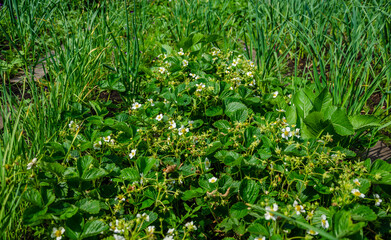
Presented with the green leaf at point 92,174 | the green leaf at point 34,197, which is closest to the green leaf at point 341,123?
the green leaf at point 92,174

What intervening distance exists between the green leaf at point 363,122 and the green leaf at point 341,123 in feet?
0.50

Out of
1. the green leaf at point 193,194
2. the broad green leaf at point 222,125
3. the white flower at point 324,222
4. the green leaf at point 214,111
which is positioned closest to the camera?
the white flower at point 324,222

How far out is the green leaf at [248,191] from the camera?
1.39 meters

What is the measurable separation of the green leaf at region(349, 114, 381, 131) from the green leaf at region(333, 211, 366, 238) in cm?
71

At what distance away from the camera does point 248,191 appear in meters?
1.40

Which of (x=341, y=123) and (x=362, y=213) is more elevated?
(x=341, y=123)

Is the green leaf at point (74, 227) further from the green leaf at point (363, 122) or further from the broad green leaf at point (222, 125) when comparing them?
the green leaf at point (363, 122)

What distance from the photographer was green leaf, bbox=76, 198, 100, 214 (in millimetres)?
1285

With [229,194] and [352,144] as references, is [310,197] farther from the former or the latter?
[352,144]

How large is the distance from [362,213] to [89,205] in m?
1.07

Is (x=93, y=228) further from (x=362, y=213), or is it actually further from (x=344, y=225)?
(x=362, y=213)

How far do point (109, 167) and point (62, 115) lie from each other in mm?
487

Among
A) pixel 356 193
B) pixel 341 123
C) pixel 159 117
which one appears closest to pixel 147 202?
pixel 159 117

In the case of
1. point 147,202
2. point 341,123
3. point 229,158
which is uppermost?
point 341,123
